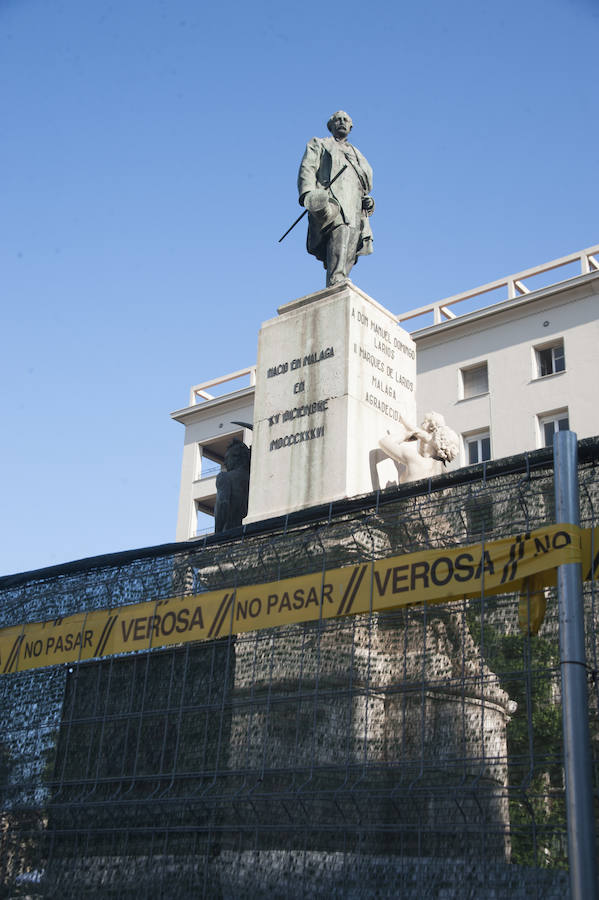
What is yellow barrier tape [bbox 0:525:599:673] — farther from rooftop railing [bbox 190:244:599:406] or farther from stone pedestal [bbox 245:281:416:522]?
rooftop railing [bbox 190:244:599:406]

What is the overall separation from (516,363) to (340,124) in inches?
878

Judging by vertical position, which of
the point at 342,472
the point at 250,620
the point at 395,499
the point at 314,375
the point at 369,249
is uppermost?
the point at 369,249

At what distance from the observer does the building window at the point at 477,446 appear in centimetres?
3397

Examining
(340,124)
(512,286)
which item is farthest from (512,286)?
(340,124)

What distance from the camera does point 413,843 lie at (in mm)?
6695

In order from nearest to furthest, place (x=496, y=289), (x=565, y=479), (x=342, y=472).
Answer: (x=565, y=479) → (x=342, y=472) → (x=496, y=289)

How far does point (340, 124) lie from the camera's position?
12.6 meters

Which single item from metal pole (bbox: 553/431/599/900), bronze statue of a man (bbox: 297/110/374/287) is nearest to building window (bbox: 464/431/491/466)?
bronze statue of a man (bbox: 297/110/374/287)

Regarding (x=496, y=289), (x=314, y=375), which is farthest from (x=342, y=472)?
(x=496, y=289)

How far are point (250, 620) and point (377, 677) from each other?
988 millimetres

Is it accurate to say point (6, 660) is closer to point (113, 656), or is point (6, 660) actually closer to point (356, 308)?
point (113, 656)

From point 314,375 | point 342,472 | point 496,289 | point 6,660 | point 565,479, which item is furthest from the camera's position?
point 496,289

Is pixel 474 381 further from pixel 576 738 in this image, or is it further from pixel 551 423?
pixel 576 738

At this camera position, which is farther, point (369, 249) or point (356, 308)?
point (369, 249)
